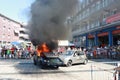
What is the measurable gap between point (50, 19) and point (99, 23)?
30.1m

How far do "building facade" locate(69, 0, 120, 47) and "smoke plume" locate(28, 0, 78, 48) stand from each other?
421 inches

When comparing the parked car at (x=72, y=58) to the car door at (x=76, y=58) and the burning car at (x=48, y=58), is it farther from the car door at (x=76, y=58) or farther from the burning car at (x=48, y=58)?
the burning car at (x=48, y=58)

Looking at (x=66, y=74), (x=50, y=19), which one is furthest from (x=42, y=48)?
(x=66, y=74)

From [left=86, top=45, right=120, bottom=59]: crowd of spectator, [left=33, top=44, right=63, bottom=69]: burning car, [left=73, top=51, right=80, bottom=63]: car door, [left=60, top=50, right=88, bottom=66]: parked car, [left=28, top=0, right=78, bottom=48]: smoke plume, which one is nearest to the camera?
[left=28, top=0, right=78, bottom=48]: smoke plume

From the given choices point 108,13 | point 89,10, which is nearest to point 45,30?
point 108,13

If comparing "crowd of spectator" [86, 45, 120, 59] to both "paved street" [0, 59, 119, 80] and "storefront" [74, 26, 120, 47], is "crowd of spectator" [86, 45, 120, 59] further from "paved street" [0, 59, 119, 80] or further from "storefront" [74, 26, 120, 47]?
"paved street" [0, 59, 119, 80]

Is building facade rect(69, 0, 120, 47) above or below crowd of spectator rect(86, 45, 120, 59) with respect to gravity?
above

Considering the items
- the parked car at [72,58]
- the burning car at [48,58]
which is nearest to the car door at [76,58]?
the parked car at [72,58]

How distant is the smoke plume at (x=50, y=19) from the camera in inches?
616

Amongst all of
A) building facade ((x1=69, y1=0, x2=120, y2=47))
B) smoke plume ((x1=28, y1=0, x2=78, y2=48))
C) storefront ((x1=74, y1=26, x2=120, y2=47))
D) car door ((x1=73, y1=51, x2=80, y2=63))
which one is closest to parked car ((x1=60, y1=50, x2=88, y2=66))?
car door ((x1=73, y1=51, x2=80, y2=63))

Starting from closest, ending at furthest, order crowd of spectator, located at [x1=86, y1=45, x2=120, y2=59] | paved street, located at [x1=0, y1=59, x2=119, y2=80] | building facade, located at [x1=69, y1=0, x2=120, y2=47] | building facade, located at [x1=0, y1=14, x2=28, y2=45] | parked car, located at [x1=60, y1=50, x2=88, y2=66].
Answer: paved street, located at [x1=0, y1=59, x2=119, y2=80] → parked car, located at [x1=60, y1=50, x2=88, y2=66] → crowd of spectator, located at [x1=86, y1=45, x2=120, y2=59] → building facade, located at [x1=69, y1=0, x2=120, y2=47] → building facade, located at [x1=0, y1=14, x2=28, y2=45]

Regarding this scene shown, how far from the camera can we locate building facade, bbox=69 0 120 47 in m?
37.3

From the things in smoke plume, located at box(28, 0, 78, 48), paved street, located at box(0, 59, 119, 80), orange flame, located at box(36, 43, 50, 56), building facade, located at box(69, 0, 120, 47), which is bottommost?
paved street, located at box(0, 59, 119, 80)

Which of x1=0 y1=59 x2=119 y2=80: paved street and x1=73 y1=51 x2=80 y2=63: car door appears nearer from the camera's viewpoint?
x1=0 y1=59 x2=119 y2=80: paved street
